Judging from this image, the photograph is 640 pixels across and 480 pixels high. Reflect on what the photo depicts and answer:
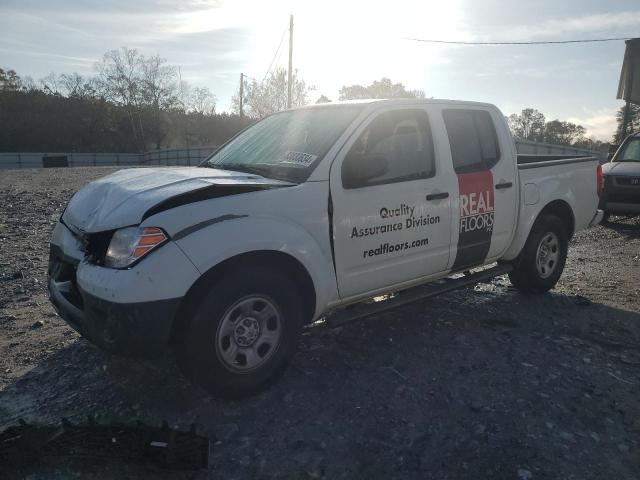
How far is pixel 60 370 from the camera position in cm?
371

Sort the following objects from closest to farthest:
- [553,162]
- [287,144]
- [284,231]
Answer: [284,231] → [287,144] → [553,162]

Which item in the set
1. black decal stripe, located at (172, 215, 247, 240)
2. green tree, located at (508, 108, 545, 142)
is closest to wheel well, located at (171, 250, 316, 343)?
black decal stripe, located at (172, 215, 247, 240)

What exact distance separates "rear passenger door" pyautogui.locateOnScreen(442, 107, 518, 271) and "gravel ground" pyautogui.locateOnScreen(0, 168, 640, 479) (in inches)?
28.8

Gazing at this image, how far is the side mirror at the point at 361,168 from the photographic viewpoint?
3.50 metres

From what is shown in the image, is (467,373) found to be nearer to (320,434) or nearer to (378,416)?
(378,416)

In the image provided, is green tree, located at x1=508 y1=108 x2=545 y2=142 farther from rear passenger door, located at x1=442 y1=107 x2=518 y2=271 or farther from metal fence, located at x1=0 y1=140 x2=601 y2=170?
rear passenger door, located at x1=442 y1=107 x2=518 y2=271

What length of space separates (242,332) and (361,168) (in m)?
1.37

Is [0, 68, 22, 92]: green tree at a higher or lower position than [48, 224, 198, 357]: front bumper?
higher

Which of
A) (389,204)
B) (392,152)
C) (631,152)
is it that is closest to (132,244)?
(389,204)

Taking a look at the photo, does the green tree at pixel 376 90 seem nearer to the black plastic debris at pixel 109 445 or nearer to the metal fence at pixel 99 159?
the metal fence at pixel 99 159

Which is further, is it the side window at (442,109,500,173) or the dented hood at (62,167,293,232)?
the side window at (442,109,500,173)

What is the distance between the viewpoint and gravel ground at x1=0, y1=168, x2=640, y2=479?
272 centimetres

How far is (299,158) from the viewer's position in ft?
11.9

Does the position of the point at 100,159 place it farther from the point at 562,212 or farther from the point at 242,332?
the point at 242,332
